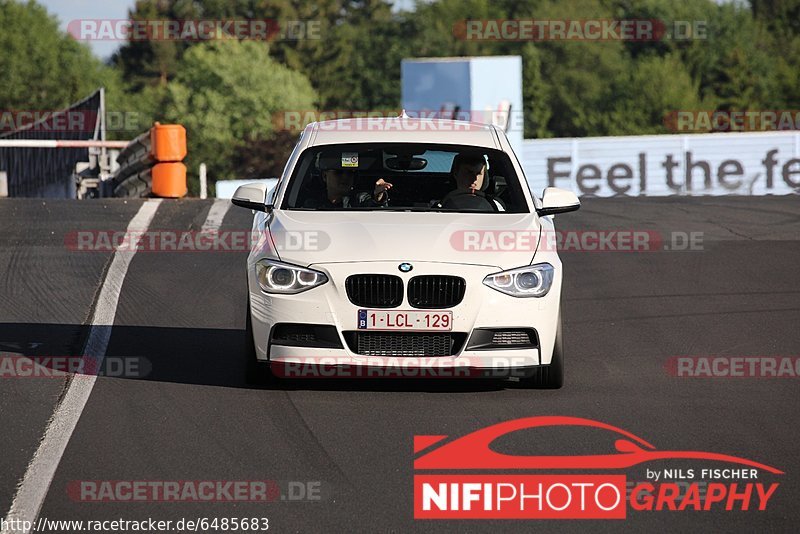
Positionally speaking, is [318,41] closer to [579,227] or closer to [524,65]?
[524,65]

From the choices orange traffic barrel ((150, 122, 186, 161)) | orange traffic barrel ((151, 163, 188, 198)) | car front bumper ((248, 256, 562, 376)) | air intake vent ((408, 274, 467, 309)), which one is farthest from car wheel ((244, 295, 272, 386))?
orange traffic barrel ((150, 122, 186, 161))

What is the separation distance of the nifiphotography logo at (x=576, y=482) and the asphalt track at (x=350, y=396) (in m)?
0.09

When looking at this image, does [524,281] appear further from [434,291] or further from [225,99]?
[225,99]

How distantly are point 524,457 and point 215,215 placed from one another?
1060 centimetres

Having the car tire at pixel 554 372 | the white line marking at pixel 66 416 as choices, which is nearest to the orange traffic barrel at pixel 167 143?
the white line marking at pixel 66 416

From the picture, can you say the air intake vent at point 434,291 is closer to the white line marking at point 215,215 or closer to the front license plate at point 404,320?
the front license plate at point 404,320

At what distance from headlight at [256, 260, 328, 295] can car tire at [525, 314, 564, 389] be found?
1.49 meters

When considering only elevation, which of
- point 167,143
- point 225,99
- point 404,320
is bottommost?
point 225,99

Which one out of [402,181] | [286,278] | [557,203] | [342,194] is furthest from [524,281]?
[402,181]

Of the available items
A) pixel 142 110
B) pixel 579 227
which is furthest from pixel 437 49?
pixel 579 227

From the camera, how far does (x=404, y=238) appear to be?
8.62 meters

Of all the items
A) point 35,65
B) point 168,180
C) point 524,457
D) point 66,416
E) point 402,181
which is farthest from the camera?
point 35,65

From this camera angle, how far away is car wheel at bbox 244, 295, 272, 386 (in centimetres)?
872

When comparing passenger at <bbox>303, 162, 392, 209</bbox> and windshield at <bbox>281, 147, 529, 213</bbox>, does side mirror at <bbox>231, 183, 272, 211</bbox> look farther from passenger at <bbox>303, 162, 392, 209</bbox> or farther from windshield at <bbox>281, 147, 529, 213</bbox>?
passenger at <bbox>303, 162, 392, 209</bbox>
